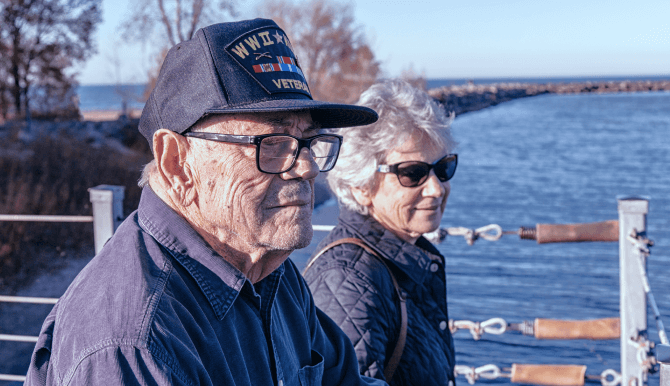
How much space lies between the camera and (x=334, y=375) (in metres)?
1.66

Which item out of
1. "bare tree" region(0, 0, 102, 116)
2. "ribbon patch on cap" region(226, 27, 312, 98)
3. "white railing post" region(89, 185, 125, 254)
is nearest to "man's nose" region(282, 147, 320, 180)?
"ribbon patch on cap" region(226, 27, 312, 98)

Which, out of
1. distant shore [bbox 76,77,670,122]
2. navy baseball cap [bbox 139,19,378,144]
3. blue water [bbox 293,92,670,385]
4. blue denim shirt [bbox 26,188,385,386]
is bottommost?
blue water [bbox 293,92,670,385]

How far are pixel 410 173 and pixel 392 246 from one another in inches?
11.4

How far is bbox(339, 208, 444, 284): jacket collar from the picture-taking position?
2.12 metres

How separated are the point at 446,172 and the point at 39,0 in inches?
785

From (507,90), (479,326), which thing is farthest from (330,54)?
(507,90)

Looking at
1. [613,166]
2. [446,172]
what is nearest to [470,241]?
[446,172]

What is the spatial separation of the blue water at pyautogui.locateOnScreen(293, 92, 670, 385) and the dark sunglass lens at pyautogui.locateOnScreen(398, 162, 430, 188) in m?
4.40

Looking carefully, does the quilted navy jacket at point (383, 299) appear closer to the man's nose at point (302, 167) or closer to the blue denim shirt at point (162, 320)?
the blue denim shirt at point (162, 320)

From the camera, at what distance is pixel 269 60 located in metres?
1.36

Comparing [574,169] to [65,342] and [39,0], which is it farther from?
[65,342]

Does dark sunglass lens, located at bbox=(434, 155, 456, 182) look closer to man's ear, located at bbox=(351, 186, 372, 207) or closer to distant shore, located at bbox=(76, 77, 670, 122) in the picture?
man's ear, located at bbox=(351, 186, 372, 207)

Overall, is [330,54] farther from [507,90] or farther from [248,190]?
[507,90]

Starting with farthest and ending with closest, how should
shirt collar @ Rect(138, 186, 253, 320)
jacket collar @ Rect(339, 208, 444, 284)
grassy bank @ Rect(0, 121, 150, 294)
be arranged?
grassy bank @ Rect(0, 121, 150, 294), jacket collar @ Rect(339, 208, 444, 284), shirt collar @ Rect(138, 186, 253, 320)
